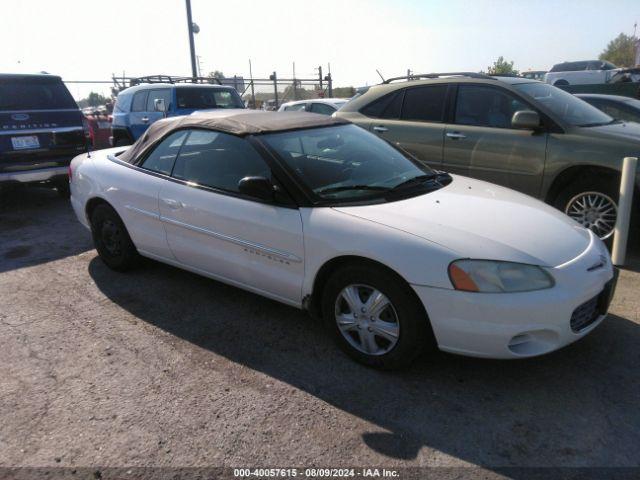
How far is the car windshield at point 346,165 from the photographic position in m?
3.40

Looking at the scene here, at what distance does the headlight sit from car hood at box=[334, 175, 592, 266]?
1.7 inches

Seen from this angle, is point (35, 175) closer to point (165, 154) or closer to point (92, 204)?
point (92, 204)

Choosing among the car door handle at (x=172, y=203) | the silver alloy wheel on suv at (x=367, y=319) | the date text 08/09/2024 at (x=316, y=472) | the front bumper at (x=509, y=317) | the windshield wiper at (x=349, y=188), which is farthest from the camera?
the car door handle at (x=172, y=203)

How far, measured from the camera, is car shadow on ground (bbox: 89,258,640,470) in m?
2.46

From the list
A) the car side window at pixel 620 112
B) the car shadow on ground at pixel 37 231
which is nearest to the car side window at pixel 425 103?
the car side window at pixel 620 112

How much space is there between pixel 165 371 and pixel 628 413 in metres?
2.58

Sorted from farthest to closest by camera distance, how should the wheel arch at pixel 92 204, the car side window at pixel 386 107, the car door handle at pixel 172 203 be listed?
the car side window at pixel 386 107
the wheel arch at pixel 92 204
the car door handle at pixel 172 203

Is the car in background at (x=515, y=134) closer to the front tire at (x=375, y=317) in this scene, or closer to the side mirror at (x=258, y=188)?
the side mirror at (x=258, y=188)

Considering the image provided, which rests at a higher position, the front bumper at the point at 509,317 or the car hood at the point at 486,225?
the car hood at the point at 486,225

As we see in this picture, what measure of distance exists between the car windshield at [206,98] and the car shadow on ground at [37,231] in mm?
3245

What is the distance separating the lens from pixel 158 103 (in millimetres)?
10727

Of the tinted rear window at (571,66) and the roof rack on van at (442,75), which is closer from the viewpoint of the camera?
the roof rack on van at (442,75)

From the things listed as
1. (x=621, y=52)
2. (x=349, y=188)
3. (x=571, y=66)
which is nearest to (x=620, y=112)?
(x=349, y=188)

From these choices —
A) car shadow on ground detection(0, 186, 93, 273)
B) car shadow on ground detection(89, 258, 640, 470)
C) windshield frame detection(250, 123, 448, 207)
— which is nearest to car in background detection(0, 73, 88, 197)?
car shadow on ground detection(0, 186, 93, 273)
